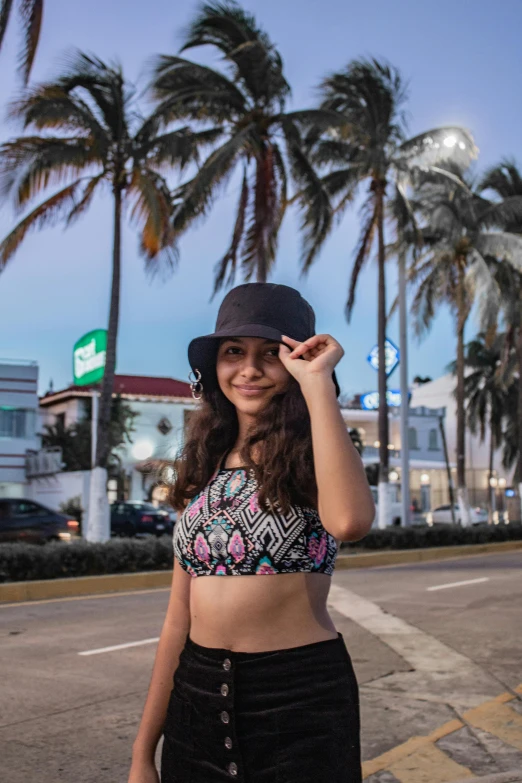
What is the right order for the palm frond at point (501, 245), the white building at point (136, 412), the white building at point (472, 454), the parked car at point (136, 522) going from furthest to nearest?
the white building at point (472, 454) → the white building at point (136, 412) → the parked car at point (136, 522) → the palm frond at point (501, 245)

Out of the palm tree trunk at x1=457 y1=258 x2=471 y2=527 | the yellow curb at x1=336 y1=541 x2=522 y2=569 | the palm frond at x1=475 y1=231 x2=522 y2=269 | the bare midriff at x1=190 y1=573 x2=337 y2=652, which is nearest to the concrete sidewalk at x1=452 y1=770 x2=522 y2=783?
the bare midriff at x1=190 y1=573 x2=337 y2=652

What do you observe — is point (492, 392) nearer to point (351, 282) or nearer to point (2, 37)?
point (351, 282)

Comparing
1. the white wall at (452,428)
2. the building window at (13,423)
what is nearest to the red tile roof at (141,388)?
the building window at (13,423)

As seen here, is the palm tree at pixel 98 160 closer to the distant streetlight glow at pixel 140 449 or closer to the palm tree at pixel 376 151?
the palm tree at pixel 376 151

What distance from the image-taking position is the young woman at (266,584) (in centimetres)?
188

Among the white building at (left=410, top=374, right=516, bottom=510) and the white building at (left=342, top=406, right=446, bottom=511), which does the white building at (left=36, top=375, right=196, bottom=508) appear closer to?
the white building at (left=342, top=406, right=446, bottom=511)

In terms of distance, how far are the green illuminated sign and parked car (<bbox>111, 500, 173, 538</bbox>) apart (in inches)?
169

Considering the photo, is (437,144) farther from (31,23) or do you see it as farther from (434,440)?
(434,440)

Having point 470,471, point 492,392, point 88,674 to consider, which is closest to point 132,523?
point 88,674

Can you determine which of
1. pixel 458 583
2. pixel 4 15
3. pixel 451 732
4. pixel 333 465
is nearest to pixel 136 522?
pixel 458 583

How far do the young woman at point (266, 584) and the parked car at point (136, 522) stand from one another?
27338 millimetres

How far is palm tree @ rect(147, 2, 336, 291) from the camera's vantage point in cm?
1836

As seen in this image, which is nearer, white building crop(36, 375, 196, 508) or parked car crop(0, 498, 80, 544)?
parked car crop(0, 498, 80, 544)

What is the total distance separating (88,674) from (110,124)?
12379 mm
